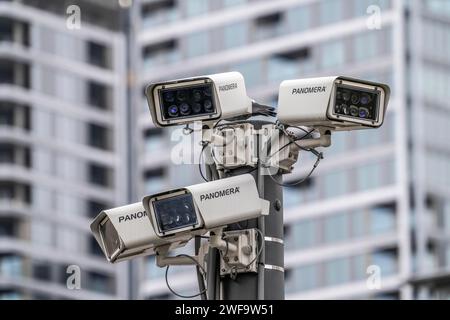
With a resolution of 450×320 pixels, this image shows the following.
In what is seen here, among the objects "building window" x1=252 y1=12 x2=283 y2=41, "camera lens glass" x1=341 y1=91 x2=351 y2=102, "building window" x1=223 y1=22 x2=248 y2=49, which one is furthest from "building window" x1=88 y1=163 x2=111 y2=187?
"camera lens glass" x1=341 y1=91 x2=351 y2=102

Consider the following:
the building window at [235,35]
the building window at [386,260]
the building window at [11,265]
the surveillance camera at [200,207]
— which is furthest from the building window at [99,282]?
the surveillance camera at [200,207]

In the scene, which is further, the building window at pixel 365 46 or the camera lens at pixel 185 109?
the building window at pixel 365 46

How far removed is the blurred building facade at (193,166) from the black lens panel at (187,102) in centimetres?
7087

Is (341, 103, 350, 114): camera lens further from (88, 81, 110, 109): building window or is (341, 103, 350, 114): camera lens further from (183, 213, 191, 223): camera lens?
(88, 81, 110, 109): building window

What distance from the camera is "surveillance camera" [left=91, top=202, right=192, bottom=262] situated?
14.1 metres

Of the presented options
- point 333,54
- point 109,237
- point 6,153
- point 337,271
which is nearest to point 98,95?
point 6,153

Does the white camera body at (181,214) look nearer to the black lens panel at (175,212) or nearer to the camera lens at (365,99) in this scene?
the black lens panel at (175,212)

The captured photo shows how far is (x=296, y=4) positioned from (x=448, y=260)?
16755 mm

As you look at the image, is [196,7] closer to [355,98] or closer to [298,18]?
[298,18]

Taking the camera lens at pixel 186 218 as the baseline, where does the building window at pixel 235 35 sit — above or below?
above

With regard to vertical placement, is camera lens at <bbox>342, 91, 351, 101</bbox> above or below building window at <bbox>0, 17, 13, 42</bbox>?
below

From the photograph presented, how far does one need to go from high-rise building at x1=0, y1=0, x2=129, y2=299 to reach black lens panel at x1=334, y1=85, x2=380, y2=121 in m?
93.4

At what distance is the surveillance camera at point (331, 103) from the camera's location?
14.2 m

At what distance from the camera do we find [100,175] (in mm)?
112688
